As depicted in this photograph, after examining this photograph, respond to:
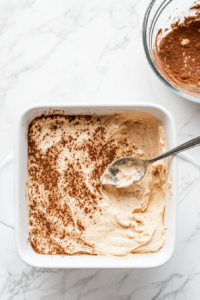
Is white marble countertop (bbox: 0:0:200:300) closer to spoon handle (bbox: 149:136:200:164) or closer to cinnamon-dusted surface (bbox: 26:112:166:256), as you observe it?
cinnamon-dusted surface (bbox: 26:112:166:256)

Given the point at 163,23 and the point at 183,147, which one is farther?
the point at 163,23

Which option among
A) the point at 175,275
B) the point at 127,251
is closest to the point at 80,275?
the point at 127,251

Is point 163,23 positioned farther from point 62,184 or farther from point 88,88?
point 62,184

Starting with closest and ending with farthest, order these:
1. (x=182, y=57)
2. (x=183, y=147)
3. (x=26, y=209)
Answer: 1. (x=183, y=147)
2. (x=26, y=209)
3. (x=182, y=57)

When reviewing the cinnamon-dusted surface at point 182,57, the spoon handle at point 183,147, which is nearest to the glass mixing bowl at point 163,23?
the cinnamon-dusted surface at point 182,57

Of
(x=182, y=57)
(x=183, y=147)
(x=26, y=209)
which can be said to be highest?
(x=182, y=57)

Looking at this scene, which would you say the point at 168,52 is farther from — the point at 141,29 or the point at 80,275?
the point at 80,275

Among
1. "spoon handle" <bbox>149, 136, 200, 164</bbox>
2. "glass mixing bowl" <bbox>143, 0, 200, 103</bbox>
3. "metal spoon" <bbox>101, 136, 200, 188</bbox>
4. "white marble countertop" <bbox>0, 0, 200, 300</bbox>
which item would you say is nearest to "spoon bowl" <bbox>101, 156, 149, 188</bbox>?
"metal spoon" <bbox>101, 136, 200, 188</bbox>

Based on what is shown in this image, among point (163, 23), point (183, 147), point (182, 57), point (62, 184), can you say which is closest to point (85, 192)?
point (62, 184)
